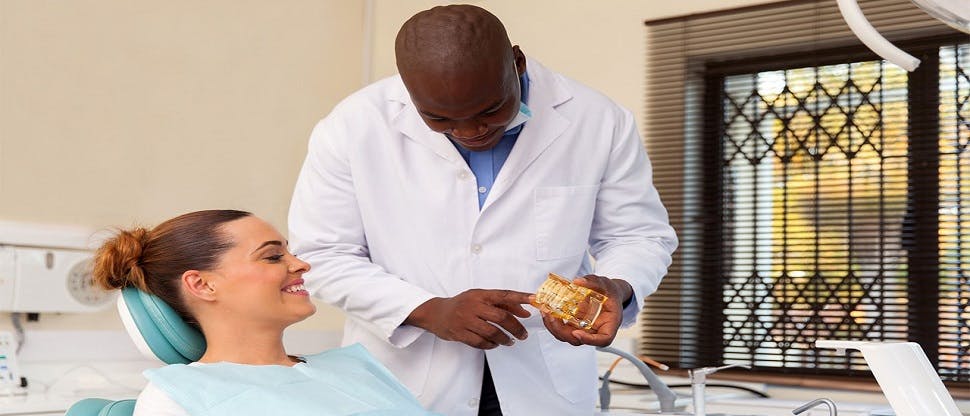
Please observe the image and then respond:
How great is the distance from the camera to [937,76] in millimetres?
3273

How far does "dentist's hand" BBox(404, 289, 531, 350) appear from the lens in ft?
5.20

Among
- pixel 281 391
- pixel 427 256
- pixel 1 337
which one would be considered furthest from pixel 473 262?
pixel 1 337

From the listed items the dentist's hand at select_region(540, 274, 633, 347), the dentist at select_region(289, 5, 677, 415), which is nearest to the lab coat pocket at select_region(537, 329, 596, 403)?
the dentist at select_region(289, 5, 677, 415)

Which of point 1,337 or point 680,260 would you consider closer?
point 1,337

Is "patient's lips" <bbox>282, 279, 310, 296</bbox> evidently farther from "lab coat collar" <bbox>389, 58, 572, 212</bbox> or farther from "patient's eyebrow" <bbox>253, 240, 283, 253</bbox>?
"lab coat collar" <bbox>389, 58, 572, 212</bbox>

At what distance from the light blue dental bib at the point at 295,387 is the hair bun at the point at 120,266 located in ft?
0.58

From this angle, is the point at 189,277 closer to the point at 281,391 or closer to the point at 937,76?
the point at 281,391

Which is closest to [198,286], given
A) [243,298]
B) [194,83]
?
[243,298]

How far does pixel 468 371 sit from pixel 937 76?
2170mm

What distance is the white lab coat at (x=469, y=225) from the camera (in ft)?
5.90

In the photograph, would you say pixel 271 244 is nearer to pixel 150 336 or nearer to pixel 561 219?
pixel 150 336

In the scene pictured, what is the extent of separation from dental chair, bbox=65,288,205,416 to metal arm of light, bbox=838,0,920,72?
1.14 m

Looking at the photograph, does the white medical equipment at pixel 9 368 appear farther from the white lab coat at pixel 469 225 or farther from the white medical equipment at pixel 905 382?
the white medical equipment at pixel 905 382

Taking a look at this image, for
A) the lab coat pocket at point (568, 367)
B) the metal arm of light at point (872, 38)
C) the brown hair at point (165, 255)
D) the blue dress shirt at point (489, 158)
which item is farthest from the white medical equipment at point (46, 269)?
the metal arm of light at point (872, 38)
